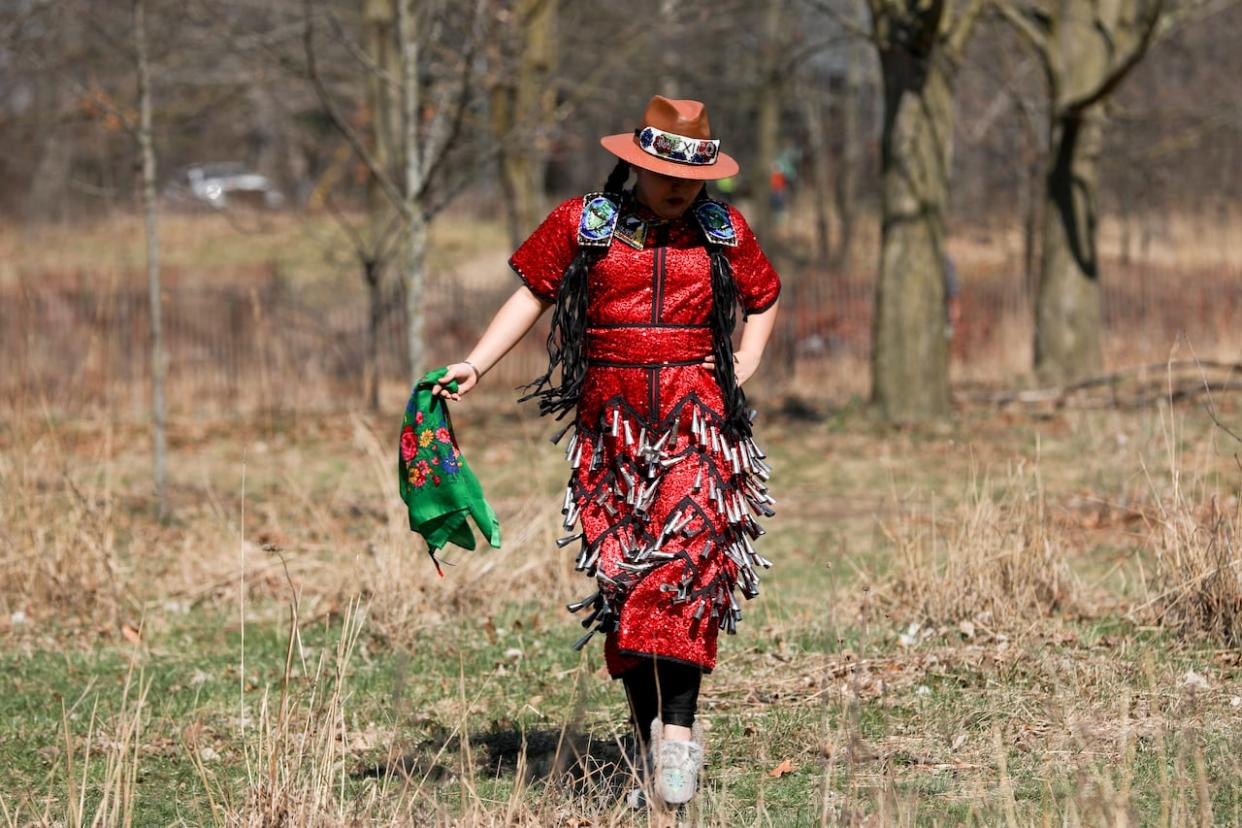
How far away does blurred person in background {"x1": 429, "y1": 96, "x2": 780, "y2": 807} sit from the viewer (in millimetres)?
3973

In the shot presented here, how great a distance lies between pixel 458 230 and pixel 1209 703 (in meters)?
28.9

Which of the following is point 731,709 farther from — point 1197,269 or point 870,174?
point 870,174

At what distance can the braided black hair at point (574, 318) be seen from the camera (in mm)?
4105

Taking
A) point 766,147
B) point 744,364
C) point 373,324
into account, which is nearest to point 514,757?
point 744,364

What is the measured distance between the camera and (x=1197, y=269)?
70.3ft

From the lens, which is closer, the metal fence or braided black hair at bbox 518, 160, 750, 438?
braided black hair at bbox 518, 160, 750, 438

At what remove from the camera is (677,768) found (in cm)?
391

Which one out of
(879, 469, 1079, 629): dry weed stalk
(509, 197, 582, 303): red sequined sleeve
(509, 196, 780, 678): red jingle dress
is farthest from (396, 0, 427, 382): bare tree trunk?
(509, 196, 780, 678): red jingle dress

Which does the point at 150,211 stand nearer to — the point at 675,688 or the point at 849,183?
the point at 675,688

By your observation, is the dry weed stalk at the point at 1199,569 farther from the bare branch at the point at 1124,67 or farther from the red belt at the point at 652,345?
the bare branch at the point at 1124,67

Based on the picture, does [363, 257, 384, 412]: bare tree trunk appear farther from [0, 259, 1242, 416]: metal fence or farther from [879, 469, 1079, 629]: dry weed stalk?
[879, 469, 1079, 629]: dry weed stalk

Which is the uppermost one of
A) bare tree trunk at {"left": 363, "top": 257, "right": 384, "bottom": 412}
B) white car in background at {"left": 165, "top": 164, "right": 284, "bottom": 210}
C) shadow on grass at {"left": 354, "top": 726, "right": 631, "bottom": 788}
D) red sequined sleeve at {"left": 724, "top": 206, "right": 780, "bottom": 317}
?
red sequined sleeve at {"left": 724, "top": 206, "right": 780, "bottom": 317}

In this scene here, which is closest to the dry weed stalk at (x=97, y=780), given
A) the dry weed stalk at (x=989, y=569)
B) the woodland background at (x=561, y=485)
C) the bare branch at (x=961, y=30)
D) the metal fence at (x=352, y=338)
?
the woodland background at (x=561, y=485)

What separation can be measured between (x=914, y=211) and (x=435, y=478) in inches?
351
